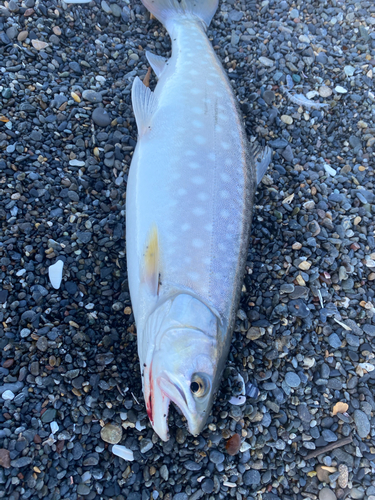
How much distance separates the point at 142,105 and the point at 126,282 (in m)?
1.73

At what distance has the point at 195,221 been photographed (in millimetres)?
2766

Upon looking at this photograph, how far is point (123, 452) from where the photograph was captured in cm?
263

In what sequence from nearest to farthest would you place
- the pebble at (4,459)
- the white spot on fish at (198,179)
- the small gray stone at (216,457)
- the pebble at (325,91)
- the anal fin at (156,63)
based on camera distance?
1. the pebble at (4,459)
2. the small gray stone at (216,457)
3. the white spot on fish at (198,179)
4. the anal fin at (156,63)
5. the pebble at (325,91)

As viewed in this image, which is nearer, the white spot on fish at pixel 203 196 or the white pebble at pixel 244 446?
the white pebble at pixel 244 446

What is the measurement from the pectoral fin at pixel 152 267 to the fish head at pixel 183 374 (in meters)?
0.34

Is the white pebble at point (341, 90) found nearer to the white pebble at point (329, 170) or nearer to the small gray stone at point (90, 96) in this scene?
the white pebble at point (329, 170)

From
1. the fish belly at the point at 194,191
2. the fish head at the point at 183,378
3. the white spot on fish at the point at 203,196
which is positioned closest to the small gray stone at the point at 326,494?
the fish head at the point at 183,378

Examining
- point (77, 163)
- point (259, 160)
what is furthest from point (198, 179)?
point (77, 163)

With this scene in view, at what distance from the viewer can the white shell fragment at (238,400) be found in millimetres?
2844

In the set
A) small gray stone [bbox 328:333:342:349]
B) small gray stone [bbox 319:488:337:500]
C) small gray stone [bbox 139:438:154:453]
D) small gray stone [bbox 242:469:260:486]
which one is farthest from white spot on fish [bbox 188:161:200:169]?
small gray stone [bbox 319:488:337:500]

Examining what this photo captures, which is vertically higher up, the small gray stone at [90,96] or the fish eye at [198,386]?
the small gray stone at [90,96]

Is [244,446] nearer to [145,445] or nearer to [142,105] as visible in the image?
[145,445]

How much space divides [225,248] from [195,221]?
319 millimetres

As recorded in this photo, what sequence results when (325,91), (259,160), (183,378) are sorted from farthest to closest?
1. (325,91)
2. (259,160)
3. (183,378)
